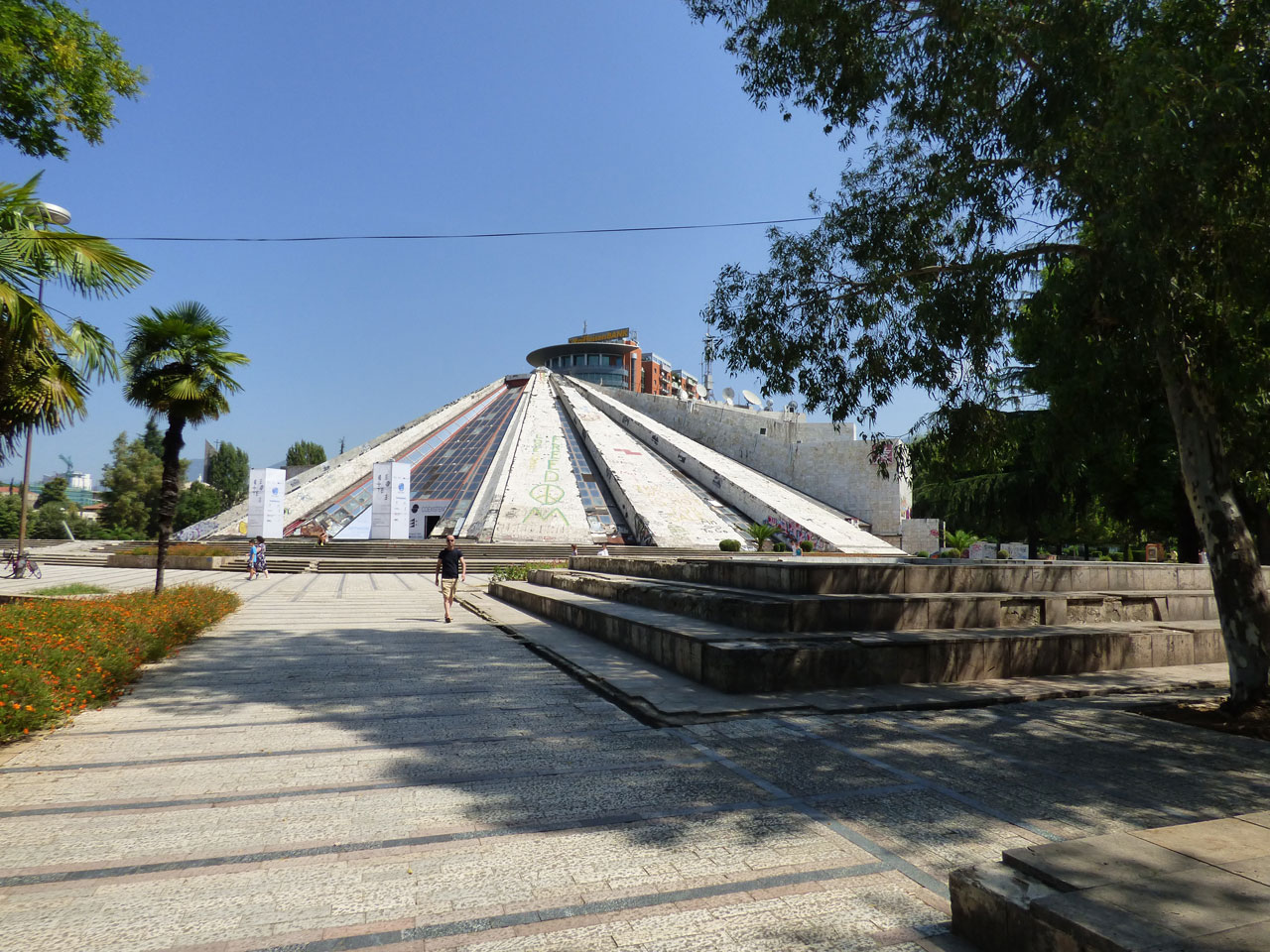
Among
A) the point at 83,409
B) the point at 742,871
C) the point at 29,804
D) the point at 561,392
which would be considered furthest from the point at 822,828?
the point at 561,392

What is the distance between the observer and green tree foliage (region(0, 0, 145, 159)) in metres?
7.08

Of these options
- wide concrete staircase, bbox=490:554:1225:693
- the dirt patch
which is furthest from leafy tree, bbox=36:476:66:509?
the dirt patch

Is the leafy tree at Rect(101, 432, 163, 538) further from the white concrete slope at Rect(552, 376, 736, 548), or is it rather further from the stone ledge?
the stone ledge

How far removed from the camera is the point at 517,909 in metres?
2.80

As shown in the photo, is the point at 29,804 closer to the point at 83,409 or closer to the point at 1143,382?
the point at 83,409

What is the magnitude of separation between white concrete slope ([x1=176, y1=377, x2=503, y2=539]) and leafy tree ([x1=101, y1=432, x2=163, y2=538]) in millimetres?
14918

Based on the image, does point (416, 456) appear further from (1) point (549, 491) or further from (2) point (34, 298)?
(2) point (34, 298)

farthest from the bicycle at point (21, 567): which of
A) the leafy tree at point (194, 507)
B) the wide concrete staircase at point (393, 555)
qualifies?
the leafy tree at point (194, 507)

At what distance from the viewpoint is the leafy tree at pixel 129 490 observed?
53375 mm

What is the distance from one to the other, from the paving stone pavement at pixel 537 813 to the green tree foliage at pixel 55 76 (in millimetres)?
6411

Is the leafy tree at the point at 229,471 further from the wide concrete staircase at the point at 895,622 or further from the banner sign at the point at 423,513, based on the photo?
the wide concrete staircase at the point at 895,622

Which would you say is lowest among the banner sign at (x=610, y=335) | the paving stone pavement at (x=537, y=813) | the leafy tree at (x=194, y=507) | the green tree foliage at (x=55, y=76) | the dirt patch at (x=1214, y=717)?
the paving stone pavement at (x=537, y=813)

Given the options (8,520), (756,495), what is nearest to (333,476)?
(756,495)

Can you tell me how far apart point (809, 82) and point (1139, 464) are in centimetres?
1563
